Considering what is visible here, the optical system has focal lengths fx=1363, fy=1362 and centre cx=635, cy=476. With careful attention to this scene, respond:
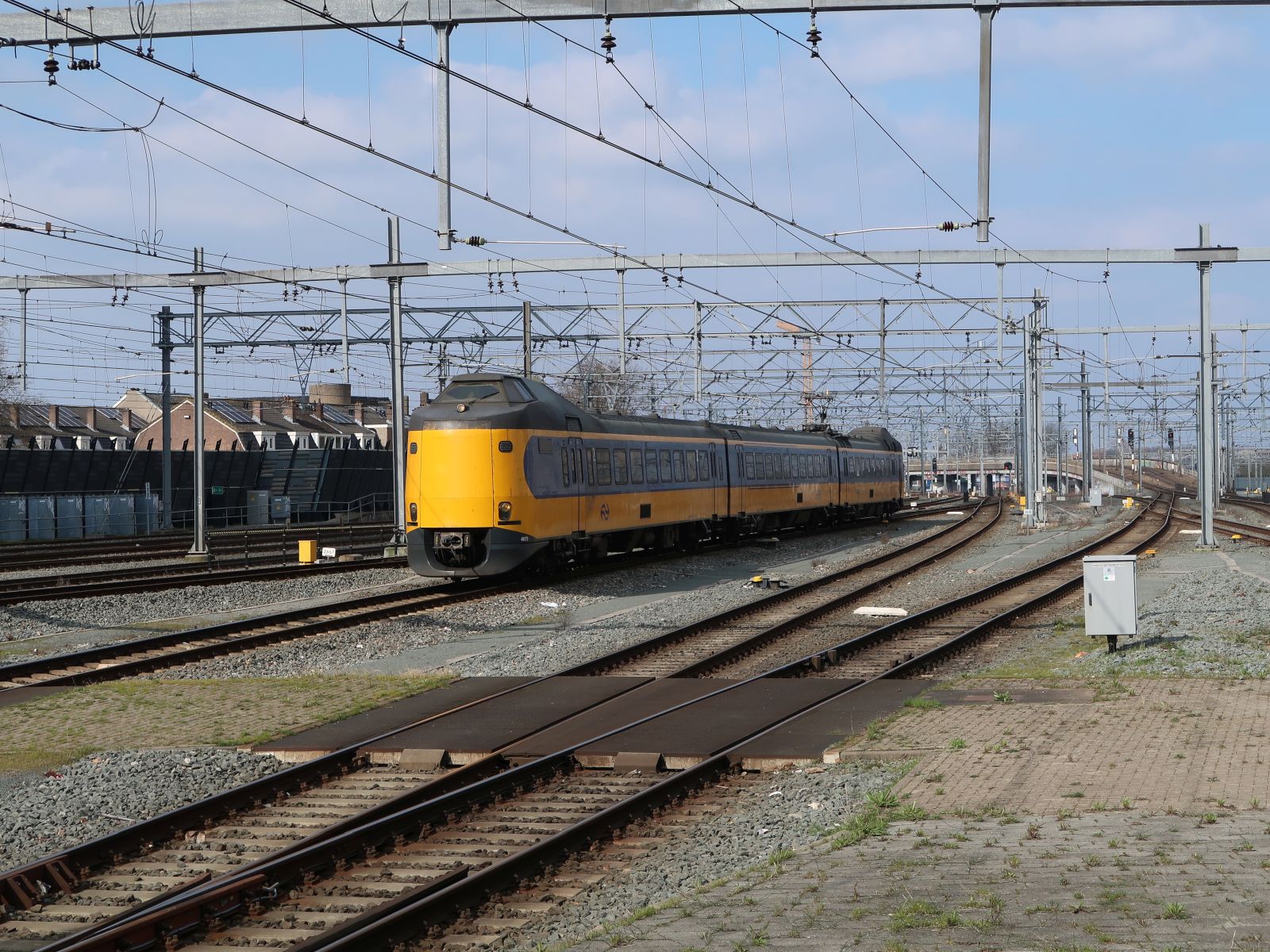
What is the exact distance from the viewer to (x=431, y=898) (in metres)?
6.88

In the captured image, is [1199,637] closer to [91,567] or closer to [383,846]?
[383,846]

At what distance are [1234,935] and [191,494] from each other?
155ft

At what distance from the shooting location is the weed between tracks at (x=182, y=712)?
11.5m

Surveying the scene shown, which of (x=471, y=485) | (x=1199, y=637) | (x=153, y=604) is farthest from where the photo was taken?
(x=471, y=485)

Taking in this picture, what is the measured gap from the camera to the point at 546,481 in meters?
24.1

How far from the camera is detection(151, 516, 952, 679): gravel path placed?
53.1 feet

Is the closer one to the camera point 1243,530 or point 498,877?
point 498,877

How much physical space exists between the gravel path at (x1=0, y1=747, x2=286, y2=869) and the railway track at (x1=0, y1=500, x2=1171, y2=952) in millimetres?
872

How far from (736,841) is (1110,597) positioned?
847 cm

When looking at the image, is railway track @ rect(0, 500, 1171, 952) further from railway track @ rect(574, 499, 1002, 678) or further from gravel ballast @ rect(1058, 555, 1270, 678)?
gravel ballast @ rect(1058, 555, 1270, 678)

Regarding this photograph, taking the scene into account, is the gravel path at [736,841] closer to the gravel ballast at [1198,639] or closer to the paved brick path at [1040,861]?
the paved brick path at [1040,861]

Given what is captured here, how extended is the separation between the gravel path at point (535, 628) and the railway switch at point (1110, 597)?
5.70 metres

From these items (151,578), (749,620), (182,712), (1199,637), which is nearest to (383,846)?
(182,712)

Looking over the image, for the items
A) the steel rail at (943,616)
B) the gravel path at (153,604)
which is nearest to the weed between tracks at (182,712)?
the steel rail at (943,616)
